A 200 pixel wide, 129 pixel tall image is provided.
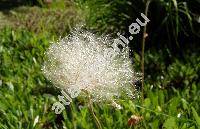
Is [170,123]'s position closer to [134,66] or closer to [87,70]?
[87,70]

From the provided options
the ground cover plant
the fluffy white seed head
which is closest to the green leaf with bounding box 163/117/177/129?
the ground cover plant

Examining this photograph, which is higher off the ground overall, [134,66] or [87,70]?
[87,70]

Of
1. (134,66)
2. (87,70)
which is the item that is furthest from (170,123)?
(134,66)

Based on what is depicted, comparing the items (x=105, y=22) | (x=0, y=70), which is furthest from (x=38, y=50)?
(x=105, y=22)

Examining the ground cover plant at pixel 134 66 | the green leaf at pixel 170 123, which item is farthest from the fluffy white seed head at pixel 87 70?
the green leaf at pixel 170 123

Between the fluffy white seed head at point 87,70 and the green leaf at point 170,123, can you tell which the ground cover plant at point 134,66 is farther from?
the fluffy white seed head at point 87,70

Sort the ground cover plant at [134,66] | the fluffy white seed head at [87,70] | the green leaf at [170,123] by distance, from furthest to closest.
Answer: the ground cover plant at [134,66]
the green leaf at [170,123]
the fluffy white seed head at [87,70]

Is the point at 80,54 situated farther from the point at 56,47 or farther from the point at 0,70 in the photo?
the point at 0,70
